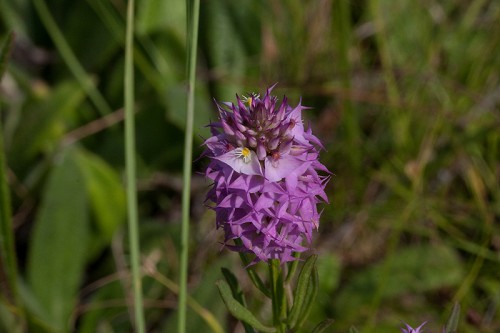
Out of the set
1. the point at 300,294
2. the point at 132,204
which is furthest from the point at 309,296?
the point at 132,204

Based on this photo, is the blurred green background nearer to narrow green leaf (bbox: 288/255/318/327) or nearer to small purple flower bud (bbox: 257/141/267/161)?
narrow green leaf (bbox: 288/255/318/327)

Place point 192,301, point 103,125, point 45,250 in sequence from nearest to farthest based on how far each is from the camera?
point 192,301 → point 45,250 → point 103,125

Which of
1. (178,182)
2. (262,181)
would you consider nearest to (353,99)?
(178,182)

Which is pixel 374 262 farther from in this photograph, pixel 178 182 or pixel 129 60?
pixel 129 60

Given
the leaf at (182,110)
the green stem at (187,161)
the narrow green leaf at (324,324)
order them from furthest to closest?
the leaf at (182,110) < the green stem at (187,161) < the narrow green leaf at (324,324)

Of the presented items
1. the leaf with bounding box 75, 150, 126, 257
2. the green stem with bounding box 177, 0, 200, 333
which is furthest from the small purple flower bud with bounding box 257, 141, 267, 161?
the leaf with bounding box 75, 150, 126, 257

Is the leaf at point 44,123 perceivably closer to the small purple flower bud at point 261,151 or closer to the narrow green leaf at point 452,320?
the small purple flower bud at point 261,151

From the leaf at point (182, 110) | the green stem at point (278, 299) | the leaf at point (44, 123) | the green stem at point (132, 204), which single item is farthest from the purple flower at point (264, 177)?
the leaf at point (44, 123)
